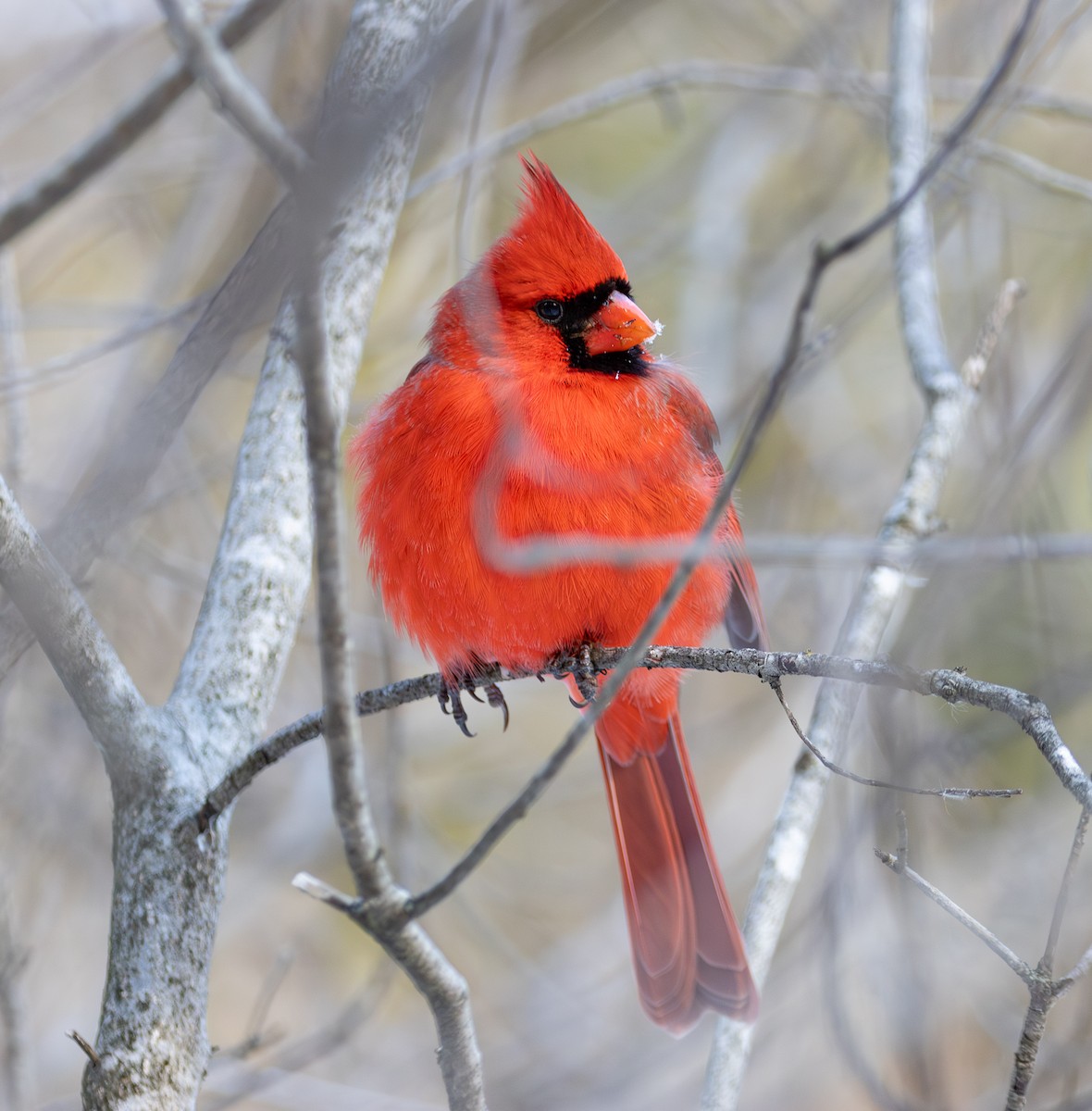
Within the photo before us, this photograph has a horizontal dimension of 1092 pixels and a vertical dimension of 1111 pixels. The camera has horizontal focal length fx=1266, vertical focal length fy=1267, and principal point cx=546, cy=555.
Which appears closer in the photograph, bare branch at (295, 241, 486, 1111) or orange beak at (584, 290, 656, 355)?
bare branch at (295, 241, 486, 1111)

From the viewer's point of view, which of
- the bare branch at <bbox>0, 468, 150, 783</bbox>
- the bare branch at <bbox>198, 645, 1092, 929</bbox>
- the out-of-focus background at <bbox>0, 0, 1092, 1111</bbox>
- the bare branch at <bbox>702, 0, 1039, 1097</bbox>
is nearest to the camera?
the bare branch at <bbox>198, 645, 1092, 929</bbox>

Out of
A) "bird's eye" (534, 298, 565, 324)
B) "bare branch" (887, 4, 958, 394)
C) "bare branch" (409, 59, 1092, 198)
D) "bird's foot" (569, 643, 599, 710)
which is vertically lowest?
"bird's foot" (569, 643, 599, 710)

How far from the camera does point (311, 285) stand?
100cm

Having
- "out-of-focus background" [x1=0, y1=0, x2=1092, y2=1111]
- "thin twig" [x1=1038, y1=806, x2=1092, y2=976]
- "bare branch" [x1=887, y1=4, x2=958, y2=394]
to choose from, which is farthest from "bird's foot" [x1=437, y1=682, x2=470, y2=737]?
"thin twig" [x1=1038, y1=806, x2=1092, y2=976]

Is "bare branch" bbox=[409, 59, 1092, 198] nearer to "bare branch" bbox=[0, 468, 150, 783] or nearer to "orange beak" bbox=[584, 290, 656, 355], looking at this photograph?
"orange beak" bbox=[584, 290, 656, 355]

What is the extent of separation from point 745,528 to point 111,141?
2.73 m

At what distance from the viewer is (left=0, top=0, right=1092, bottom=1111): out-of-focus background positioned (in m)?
3.01

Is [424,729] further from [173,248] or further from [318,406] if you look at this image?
[318,406]

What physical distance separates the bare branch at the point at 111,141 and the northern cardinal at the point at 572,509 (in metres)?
0.71

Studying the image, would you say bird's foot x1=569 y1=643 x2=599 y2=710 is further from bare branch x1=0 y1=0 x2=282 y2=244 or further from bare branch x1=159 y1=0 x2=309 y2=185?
bare branch x1=159 y1=0 x2=309 y2=185

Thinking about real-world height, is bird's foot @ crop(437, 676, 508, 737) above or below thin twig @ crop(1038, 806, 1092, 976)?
above

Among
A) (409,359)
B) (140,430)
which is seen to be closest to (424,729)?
(409,359)

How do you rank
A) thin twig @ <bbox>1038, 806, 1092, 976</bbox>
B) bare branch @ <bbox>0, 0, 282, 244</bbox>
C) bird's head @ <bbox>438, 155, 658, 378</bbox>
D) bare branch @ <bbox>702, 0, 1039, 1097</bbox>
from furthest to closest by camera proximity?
bird's head @ <bbox>438, 155, 658, 378</bbox> → bare branch @ <bbox>702, 0, 1039, 1097</bbox> → bare branch @ <bbox>0, 0, 282, 244</bbox> → thin twig @ <bbox>1038, 806, 1092, 976</bbox>

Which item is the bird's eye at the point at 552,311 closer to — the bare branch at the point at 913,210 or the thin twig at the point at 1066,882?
the bare branch at the point at 913,210
